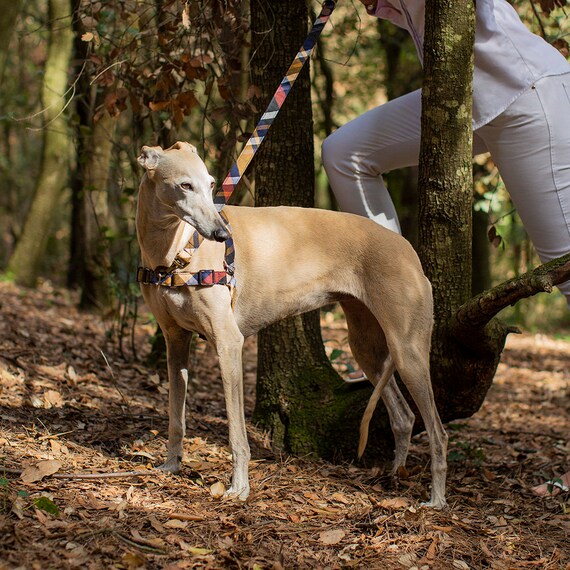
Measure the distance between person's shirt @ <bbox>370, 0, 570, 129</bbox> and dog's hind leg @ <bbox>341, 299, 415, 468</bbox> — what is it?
1338 mm

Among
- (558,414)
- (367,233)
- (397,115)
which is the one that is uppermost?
(397,115)

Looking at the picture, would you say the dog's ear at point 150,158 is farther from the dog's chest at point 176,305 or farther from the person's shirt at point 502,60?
the person's shirt at point 502,60

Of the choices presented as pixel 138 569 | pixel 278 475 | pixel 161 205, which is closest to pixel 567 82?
pixel 161 205

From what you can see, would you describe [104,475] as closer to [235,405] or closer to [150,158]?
[235,405]

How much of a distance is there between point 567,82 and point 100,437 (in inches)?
137

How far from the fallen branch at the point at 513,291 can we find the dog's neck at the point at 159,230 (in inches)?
63.3

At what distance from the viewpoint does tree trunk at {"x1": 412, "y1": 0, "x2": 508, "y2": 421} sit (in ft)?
13.3

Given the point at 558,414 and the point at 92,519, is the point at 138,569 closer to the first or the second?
the point at 92,519

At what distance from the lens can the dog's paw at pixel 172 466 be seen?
160 inches

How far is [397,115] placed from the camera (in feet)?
14.7

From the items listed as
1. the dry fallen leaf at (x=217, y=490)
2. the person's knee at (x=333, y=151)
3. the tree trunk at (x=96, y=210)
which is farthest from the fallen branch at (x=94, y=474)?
the tree trunk at (x=96, y=210)

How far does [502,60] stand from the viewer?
409cm

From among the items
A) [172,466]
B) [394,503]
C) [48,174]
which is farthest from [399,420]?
[48,174]

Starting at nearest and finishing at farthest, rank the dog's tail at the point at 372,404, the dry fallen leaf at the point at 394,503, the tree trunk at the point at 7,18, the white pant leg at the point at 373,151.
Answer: the dry fallen leaf at the point at 394,503 < the dog's tail at the point at 372,404 < the white pant leg at the point at 373,151 < the tree trunk at the point at 7,18
